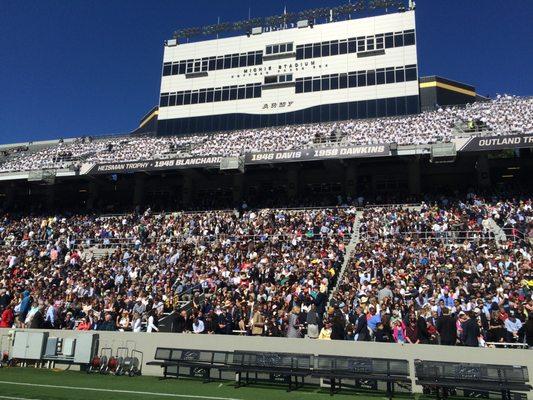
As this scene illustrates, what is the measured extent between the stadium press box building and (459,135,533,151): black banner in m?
10.7

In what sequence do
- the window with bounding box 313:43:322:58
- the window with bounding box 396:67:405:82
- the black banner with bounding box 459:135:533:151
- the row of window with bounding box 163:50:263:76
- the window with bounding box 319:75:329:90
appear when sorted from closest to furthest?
the black banner with bounding box 459:135:533:151 < the window with bounding box 396:67:405:82 < the window with bounding box 319:75:329:90 < the window with bounding box 313:43:322:58 < the row of window with bounding box 163:50:263:76

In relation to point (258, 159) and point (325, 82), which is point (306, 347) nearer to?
point (258, 159)

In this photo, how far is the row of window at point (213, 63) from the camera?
40.7 m

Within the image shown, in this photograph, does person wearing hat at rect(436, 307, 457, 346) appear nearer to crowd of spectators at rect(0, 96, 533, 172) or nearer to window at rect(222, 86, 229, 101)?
crowd of spectators at rect(0, 96, 533, 172)

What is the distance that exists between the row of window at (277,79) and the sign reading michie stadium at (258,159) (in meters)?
12.5

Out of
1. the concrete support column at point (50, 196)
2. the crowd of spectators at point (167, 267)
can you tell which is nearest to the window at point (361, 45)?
the crowd of spectators at point (167, 267)

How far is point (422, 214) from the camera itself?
2361cm

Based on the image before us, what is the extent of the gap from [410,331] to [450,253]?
753cm

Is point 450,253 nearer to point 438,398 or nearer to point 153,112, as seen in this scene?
point 438,398

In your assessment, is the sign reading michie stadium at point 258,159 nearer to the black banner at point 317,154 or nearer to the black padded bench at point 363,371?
the black banner at point 317,154

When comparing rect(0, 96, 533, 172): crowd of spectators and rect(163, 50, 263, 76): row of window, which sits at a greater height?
rect(163, 50, 263, 76): row of window

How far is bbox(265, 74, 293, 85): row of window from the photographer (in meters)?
39.2

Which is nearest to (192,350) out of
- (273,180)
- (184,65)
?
(273,180)

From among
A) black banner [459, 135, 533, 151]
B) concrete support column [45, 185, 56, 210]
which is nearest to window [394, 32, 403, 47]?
black banner [459, 135, 533, 151]
